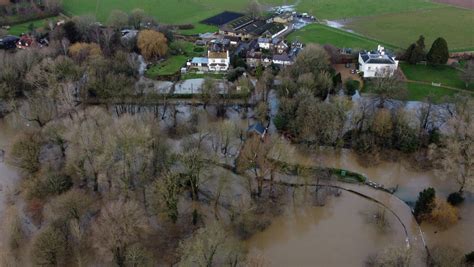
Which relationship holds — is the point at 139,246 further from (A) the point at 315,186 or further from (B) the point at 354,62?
(B) the point at 354,62

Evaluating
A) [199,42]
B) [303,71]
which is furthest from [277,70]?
[199,42]

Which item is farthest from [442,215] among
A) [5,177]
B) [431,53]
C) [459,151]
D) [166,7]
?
[166,7]

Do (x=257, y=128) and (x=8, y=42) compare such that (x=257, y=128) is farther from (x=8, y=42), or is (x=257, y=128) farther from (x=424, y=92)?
(x=8, y=42)

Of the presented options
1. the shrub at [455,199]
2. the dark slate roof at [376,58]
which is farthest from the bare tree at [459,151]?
the dark slate roof at [376,58]

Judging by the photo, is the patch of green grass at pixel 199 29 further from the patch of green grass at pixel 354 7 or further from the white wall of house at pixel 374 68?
the white wall of house at pixel 374 68

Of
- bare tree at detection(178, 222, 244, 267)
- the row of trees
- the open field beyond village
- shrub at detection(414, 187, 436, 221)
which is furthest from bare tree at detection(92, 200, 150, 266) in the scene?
the row of trees

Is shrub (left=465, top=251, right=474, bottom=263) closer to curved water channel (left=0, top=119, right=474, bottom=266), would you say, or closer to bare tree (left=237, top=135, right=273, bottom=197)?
curved water channel (left=0, top=119, right=474, bottom=266)
